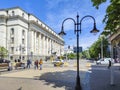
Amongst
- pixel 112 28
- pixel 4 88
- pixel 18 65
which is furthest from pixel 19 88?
pixel 18 65

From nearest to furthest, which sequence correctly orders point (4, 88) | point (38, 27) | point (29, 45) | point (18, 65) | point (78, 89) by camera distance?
point (78, 89)
point (4, 88)
point (18, 65)
point (29, 45)
point (38, 27)

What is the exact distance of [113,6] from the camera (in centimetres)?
1397

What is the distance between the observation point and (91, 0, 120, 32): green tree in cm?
1382

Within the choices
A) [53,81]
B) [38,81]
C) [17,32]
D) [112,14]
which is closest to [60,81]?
[53,81]

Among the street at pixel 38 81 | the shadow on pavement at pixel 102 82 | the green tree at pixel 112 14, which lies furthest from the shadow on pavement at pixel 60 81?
the green tree at pixel 112 14

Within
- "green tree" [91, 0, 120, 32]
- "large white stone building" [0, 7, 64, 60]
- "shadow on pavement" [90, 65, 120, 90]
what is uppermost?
"large white stone building" [0, 7, 64, 60]

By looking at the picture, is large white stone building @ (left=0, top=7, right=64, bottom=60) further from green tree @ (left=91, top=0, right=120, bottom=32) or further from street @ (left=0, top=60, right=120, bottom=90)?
green tree @ (left=91, top=0, right=120, bottom=32)

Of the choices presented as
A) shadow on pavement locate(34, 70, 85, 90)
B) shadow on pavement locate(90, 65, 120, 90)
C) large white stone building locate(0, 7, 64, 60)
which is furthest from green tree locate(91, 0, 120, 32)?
large white stone building locate(0, 7, 64, 60)

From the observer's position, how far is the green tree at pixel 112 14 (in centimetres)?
1382

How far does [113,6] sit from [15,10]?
8586 centimetres

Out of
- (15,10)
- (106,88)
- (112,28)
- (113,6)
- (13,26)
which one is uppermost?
(15,10)

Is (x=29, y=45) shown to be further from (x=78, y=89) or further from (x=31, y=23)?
(x=78, y=89)

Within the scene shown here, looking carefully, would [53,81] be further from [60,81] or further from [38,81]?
[38,81]

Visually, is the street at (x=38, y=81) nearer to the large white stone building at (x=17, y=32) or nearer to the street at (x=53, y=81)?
the street at (x=53, y=81)
